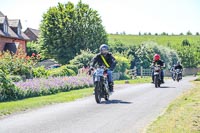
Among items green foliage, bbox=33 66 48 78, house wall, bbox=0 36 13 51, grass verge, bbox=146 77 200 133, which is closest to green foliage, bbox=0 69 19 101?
grass verge, bbox=146 77 200 133

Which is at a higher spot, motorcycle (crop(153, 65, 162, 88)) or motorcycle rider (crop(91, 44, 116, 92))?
motorcycle rider (crop(91, 44, 116, 92))

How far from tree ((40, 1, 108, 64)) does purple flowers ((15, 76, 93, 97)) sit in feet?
116

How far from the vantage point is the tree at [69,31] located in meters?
66.8

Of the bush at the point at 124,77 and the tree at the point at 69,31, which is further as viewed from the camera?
the tree at the point at 69,31

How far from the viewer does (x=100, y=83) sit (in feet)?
56.0

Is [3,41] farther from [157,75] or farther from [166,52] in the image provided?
[157,75]

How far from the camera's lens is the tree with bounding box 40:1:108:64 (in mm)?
66812

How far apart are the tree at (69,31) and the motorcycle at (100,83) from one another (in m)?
48.6

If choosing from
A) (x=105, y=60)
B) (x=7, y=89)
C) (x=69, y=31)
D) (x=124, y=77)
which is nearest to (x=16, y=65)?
(x=7, y=89)

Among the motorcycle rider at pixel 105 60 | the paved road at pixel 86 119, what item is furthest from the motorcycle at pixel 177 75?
the paved road at pixel 86 119

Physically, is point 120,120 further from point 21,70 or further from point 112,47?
point 112,47

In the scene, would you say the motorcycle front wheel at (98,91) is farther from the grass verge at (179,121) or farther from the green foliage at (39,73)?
the green foliage at (39,73)

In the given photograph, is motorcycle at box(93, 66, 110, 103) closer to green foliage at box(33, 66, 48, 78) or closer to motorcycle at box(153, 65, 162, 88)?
motorcycle at box(153, 65, 162, 88)

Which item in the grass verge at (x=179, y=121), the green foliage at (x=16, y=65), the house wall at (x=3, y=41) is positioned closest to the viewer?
the grass verge at (x=179, y=121)
